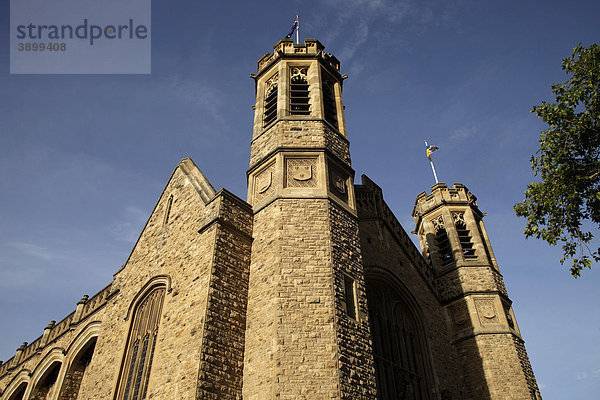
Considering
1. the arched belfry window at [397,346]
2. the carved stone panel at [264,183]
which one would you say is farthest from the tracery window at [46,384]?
the arched belfry window at [397,346]

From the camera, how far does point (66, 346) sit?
18.1 m

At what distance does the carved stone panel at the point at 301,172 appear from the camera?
13.0 m

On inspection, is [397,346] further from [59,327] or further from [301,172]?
[59,327]

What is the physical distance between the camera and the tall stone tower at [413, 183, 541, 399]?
16.1 meters

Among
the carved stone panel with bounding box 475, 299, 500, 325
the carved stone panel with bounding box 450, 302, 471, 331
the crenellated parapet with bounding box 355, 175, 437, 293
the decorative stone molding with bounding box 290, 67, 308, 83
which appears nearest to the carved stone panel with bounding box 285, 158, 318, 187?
the crenellated parapet with bounding box 355, 175, 437, 293

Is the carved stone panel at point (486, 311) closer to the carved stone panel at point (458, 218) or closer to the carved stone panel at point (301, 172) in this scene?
the carved stone panel at point (458, 218)

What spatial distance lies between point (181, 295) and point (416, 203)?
1447cm

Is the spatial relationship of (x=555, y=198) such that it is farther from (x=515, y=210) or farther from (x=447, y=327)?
(x=447, y=327)

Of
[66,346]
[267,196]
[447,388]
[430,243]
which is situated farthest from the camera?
[430,243]

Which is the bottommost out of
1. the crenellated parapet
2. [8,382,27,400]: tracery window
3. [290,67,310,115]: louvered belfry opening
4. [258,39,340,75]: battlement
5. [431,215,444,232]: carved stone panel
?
[8,382,27,400]: tracery window

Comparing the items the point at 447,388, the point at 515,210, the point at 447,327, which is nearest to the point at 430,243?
the point at 447,327

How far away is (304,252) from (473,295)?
33.2 feet

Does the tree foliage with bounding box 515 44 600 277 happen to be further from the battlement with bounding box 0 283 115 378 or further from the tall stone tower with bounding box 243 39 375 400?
the battlement with bounding box 0 283 115 378

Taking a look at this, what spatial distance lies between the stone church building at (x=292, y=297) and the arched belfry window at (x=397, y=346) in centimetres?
6
